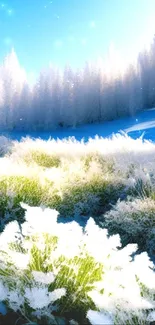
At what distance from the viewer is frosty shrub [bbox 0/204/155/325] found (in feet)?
7.20

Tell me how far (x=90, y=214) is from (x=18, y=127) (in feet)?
94.4

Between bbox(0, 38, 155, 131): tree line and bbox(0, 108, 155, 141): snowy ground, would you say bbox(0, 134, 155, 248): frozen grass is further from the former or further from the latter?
bbox(0, 38, 155, 131): tree line

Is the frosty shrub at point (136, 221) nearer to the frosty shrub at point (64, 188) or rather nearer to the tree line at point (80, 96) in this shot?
the frosty shrub at point (64, 188)

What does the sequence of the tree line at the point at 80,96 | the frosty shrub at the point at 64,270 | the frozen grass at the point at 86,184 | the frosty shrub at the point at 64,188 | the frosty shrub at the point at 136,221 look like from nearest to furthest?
the frosty shrub at the point at 64,270 → the frosty shrub at the point at 136,221 → the frozen grass at the point at 86,184 → the frosty shrub at the point at 64,188 → the tree line at the point at 80,96

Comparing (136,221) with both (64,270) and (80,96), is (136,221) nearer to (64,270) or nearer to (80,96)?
(64,270)

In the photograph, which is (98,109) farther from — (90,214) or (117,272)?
(117,272)

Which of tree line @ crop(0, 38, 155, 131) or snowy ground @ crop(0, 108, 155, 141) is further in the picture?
tree line @ crop(0, 38, 155, 131)

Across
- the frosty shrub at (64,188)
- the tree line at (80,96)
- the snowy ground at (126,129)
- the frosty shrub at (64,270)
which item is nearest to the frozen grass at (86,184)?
the frosty shrub at (64,188)

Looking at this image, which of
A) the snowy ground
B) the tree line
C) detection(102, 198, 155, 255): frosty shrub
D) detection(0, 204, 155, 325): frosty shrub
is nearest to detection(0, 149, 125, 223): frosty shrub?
detection(102, 198, 155, 255): frosty shrub

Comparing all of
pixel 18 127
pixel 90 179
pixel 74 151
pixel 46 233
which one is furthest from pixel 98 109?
pixel 46 233

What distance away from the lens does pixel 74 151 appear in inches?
Result: 312

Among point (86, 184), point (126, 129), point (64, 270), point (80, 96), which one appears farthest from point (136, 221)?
point (80, 96)

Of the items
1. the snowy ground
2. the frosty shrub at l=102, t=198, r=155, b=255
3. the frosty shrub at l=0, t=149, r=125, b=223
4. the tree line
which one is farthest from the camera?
the tree line

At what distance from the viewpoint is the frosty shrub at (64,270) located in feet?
7.20
